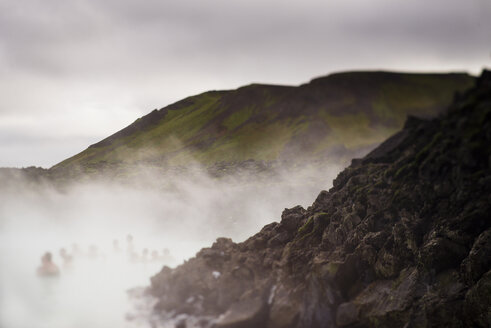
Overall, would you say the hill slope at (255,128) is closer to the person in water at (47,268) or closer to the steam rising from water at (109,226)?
the steam rising from water at (109,226)

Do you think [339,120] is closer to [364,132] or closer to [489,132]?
[364,132]

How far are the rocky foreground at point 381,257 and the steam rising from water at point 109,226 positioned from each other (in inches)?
268

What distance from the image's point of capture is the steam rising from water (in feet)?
A: 82.2

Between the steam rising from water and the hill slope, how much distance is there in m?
6.28

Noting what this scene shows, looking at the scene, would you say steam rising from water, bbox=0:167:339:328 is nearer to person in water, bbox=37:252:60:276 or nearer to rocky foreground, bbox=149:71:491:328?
person in water, bbox=37:252:60:276

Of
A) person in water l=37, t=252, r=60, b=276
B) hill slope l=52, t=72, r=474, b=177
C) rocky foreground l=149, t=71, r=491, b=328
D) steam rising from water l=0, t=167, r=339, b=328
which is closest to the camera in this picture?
rocky foreground l=149, t=71, r=491, b=328

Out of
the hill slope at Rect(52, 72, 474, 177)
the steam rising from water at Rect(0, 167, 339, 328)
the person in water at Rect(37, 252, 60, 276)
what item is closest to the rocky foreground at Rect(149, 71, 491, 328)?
the steam rising from water at Rect(0, 167, 339, 328)

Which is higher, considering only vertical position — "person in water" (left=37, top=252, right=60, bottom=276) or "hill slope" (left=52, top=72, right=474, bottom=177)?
"hill slope" (left=52, top=72, right=474, bottom=177)

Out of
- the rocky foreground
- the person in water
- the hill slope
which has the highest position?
the hill slope

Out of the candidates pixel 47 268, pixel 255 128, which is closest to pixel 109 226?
pixel 47 268

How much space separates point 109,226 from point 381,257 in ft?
137

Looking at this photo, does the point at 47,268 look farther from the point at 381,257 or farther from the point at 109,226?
the point at 381,257

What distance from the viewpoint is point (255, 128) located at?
8375 centimetres

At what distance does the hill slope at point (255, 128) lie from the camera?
60.6 metres
